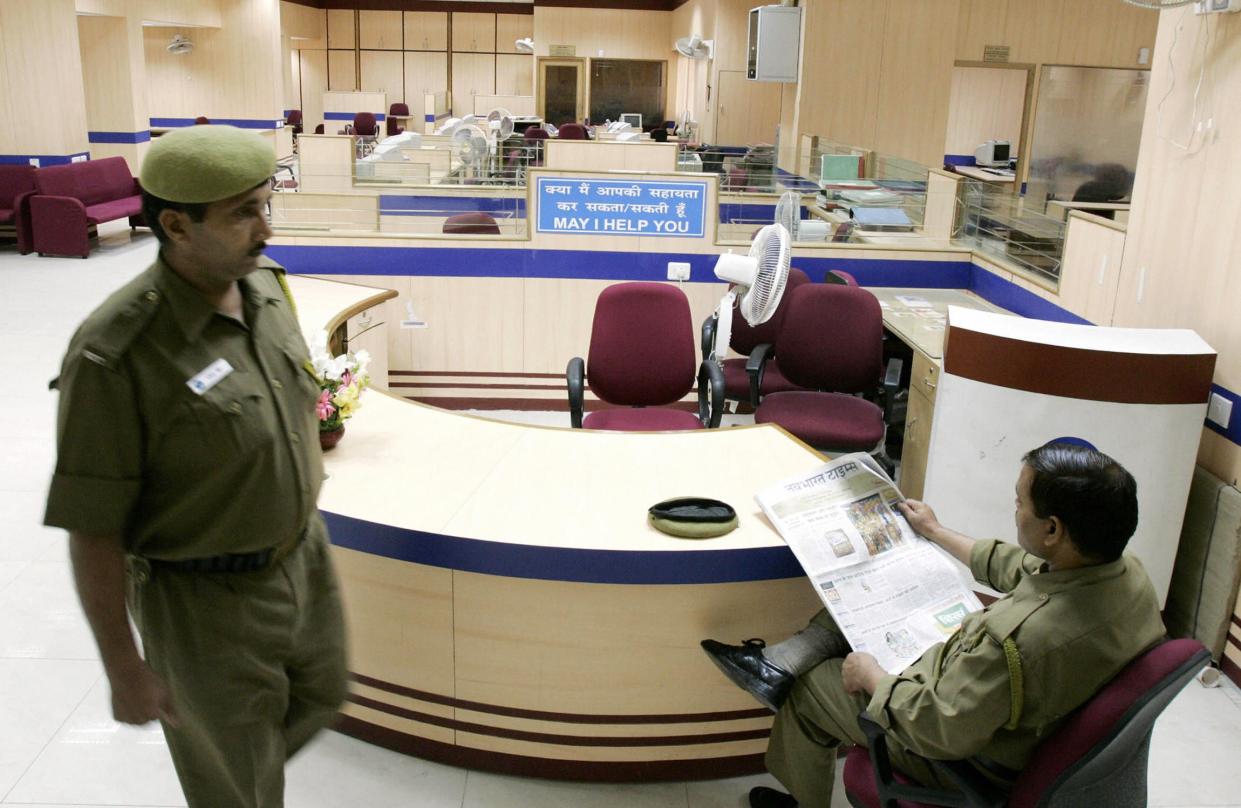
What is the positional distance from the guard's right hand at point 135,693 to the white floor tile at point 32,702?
1416mm

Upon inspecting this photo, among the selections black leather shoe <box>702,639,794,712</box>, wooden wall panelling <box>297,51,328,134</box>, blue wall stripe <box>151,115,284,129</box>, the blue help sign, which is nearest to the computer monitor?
the blue help sign

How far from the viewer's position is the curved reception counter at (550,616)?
269 centimetres

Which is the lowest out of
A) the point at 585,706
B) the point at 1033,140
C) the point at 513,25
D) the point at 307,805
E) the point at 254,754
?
the point at 307,805

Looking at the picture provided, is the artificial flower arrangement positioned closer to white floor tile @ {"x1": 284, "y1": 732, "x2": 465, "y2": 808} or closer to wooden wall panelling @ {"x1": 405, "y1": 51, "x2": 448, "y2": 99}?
white floor tile @ {"x1": 284, "y1": 732, "x2": 465, "y2": 808}

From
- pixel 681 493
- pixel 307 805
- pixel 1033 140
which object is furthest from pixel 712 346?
pixel 1033 140

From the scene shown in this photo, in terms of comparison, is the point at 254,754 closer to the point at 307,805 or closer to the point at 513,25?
the point at 307,805

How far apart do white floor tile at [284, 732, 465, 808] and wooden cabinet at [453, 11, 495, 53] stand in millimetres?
23061

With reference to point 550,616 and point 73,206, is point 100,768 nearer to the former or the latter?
point 550,616

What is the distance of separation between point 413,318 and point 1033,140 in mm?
8421

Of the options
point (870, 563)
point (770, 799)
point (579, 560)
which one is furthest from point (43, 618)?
point (870, 563)

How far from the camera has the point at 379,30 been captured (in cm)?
2375

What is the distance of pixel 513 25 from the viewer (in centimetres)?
2397

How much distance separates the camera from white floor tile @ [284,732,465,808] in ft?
9.25

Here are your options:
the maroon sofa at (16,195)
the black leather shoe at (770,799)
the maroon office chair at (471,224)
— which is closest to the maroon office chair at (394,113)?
the maroon sofa at (16,195)
